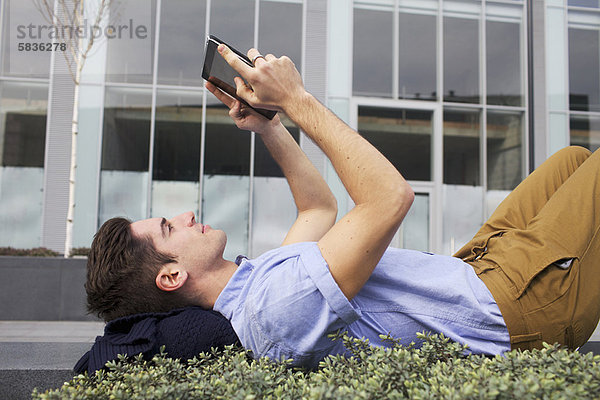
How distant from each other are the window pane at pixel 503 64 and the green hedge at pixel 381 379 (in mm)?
11903

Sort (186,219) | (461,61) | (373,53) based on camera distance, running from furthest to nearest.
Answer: (461,61)
(373,53)
(186,219)

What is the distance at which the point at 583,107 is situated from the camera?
12914 mm

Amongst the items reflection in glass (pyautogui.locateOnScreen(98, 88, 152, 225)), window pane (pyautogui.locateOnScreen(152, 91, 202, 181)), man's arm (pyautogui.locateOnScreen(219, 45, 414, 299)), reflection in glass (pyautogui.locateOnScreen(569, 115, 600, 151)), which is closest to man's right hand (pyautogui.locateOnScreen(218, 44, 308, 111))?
man's arm (pyautogui.locateOnScreen(219, 45, 414, 299))

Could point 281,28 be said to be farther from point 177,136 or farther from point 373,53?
point 177,136

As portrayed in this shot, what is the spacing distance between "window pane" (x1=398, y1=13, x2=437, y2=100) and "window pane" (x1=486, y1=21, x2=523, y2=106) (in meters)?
1.40

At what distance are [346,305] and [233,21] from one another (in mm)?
11228

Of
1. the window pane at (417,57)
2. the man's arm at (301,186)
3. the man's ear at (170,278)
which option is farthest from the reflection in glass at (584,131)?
the man's ear at (170,278)

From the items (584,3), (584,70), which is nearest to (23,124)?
(584,70)

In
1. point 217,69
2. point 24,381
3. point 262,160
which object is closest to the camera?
point 217,69

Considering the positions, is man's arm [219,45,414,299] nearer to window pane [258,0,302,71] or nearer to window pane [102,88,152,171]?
window pane [102,88,152,171]

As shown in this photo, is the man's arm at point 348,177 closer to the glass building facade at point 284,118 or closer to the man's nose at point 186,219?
the man's nose at point 186,219

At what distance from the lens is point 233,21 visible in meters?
12.1

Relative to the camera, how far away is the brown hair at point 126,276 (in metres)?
2.41

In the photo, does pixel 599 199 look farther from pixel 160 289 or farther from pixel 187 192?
pixel 187 192
